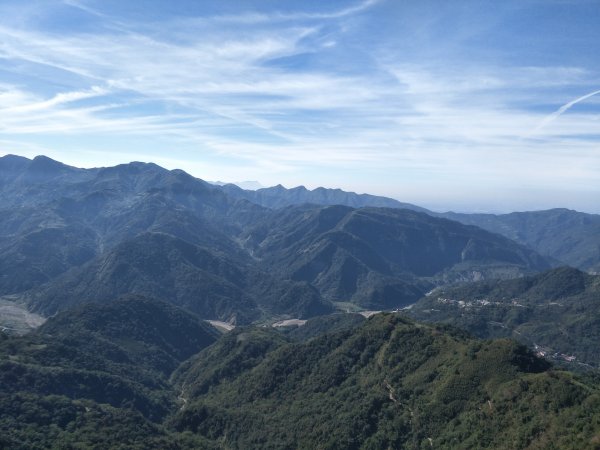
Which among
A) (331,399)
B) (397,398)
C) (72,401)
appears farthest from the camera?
(72,401)

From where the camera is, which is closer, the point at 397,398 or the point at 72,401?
the point at 397,398

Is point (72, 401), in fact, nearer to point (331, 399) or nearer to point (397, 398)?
point (331, 399)

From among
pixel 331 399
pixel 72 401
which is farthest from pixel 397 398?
pixel 72 401

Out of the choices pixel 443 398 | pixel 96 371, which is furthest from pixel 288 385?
pixel 96 371

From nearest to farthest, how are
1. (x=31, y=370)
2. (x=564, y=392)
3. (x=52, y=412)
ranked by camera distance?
(x=564, y=392) < (x=52, y=412) < (x=31, y=370)

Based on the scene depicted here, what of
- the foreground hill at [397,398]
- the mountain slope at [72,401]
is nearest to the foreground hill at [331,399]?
the foreground hill at [397,398]

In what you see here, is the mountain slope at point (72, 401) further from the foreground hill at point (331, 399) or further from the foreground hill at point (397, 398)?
the foreground hill at point (397, 398)

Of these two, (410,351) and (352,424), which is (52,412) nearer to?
(352,424)

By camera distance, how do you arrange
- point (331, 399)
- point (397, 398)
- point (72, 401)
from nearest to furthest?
point (397, 398)
point (331, 399)
point (72, 401)
